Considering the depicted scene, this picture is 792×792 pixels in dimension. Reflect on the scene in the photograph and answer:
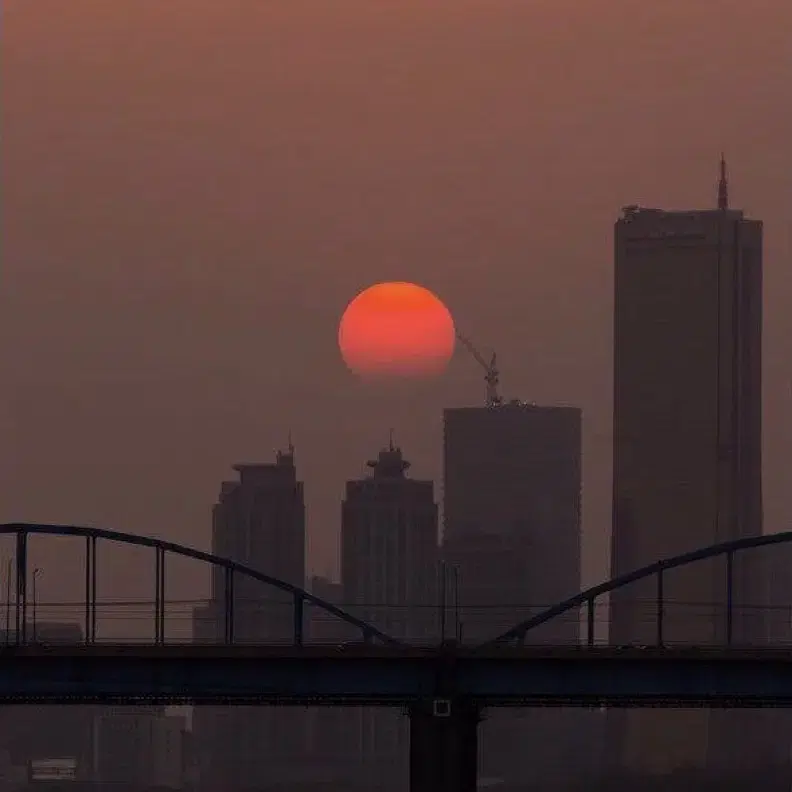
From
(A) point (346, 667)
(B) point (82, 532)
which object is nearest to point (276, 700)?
(A) point (346, 667)

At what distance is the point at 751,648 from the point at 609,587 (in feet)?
21.8

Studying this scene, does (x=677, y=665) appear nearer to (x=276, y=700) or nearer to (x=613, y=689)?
(x=613, y=689)

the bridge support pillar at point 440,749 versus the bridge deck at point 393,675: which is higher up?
the bridge deck at point 393,675

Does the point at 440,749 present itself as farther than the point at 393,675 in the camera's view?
No

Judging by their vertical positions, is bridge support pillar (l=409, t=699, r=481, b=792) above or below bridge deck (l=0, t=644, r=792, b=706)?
below

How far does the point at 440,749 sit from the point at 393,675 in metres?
3.79

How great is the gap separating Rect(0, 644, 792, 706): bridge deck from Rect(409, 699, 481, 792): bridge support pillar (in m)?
0.84

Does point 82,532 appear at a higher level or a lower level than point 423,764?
higher

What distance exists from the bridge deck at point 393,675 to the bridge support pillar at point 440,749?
0.84 m

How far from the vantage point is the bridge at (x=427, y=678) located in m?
131

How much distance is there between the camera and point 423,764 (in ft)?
431

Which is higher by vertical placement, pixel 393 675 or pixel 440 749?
pixel 393 675

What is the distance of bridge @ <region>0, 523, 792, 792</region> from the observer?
5162 inches

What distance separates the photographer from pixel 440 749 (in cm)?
13162
